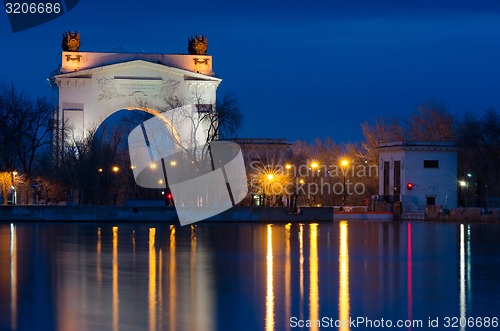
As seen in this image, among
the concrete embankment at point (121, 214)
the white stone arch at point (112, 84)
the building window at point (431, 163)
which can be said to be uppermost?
the white stone arch at point (112, 84)

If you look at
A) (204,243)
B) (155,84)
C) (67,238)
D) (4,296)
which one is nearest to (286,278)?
(4,296)

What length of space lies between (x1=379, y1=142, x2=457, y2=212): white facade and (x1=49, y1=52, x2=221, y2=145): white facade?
1761 cm

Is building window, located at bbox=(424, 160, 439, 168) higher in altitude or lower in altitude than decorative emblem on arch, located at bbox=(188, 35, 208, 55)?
lower

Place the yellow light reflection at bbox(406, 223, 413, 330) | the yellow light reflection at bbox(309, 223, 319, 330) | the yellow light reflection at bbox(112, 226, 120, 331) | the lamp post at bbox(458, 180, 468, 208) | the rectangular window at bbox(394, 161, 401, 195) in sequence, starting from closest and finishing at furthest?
the yellow light reflection at bbox(112, 226, 120, 331) → the yellow light reflection at bbox(309, 223, 319, 330) → the yellow light reflection at bbox(406, 223, 413, 330) → the lamp post at bbox(458, 180, 468, 208) → the rectangular window at bbox(394, 161, 401, 195)

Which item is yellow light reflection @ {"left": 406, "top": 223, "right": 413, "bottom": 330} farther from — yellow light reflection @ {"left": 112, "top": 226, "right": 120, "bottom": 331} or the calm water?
yellow light reflection @ {"left": 112, "top": 226, "right": 120, "bottom": 331}

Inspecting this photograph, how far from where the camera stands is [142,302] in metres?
17.7

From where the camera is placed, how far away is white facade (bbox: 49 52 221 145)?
82.2 metres

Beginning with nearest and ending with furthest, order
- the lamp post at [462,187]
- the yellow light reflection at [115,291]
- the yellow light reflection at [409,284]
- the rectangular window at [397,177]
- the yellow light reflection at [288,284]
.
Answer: the yellow light reflection at [115,291] < the yellow light reflection at [288,284] < the yellow light reflection at [409,284] < the lamp post at [462,187] < the rectangular window at [397,177]

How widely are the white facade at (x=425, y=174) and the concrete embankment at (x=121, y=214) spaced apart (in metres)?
20.2

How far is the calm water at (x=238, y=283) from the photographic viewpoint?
16.3 meters

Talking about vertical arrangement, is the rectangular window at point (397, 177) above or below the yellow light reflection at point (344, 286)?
above

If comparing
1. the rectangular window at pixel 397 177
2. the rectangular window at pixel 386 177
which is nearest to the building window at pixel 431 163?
the rectangular window at pixel 397 177

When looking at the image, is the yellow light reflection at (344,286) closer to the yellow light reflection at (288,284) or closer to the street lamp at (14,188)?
the yellow light reflection at (288,284)

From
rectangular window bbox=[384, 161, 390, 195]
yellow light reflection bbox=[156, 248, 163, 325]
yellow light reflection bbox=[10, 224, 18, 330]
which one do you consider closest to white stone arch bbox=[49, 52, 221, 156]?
rectangular window bbox=[384, 161, 390, 195]
